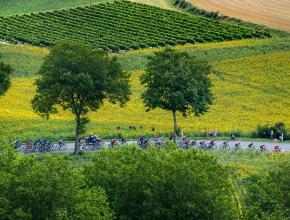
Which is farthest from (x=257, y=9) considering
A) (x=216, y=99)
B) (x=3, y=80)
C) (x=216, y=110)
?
(x=3, y=80)

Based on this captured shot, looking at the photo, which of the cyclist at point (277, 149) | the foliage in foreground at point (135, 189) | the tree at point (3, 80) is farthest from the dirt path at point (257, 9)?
the foliage in foreground at point (135, 189)

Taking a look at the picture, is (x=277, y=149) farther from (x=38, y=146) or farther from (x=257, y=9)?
(x=257, y=9)

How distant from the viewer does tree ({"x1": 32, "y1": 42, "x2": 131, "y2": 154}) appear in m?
77.2

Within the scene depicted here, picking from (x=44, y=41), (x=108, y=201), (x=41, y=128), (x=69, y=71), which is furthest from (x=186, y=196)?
(x=44, y=41)

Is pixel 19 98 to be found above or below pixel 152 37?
below

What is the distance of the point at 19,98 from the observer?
101 m

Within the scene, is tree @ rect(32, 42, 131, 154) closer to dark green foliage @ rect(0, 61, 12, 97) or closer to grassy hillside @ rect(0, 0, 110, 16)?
dark green foliage @ rect(0, 61, 12, 97)

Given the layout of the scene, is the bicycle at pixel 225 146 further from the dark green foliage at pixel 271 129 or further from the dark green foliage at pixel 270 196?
the dark green foliage at pixel 270 196

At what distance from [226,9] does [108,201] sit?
9785 cm

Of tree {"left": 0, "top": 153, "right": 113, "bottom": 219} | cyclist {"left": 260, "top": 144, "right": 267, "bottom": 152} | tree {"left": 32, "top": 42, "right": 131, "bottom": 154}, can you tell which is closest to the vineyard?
tree {"left": 32, "top": 42, "right": 131, "bottom": 154}

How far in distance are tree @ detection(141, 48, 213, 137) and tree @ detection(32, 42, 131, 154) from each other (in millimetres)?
3922

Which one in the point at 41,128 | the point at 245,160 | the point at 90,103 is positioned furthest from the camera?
the point at 41,128

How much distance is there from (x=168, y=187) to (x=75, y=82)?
1020 inches

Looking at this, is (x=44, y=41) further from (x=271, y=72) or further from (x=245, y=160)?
(x=245, y=160)
